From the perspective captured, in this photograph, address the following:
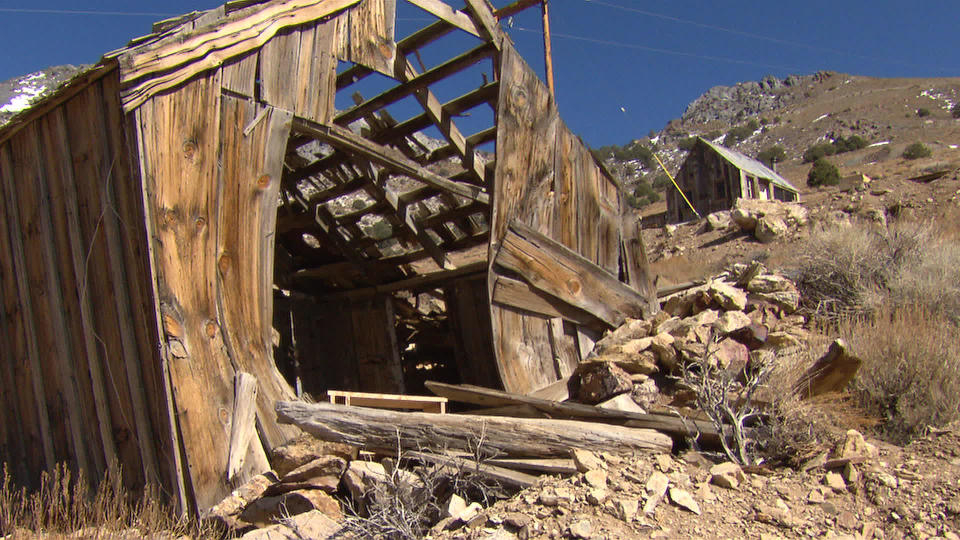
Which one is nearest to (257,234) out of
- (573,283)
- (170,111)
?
(170,111)

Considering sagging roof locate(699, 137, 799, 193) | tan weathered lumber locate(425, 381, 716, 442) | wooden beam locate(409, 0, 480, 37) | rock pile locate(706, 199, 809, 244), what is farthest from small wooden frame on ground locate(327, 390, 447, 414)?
sagging roof locate(699, 137, 799, 193)

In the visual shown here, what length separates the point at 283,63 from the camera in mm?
4953

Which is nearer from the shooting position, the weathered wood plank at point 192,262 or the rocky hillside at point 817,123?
the weathered wood plank at point 192,262

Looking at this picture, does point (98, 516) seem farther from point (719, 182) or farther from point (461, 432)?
point (719, 182)

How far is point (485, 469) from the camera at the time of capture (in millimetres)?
4137

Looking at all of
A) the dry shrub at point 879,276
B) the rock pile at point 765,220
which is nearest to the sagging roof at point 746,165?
the rock pile at point 765,220

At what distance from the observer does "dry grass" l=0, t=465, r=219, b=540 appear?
4078mm

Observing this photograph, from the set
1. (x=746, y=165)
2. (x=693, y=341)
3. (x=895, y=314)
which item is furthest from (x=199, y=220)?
(x=746, y=165)

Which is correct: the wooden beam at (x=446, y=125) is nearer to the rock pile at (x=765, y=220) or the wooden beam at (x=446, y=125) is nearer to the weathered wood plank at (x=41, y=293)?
the weathered wood plank at (x=41, y=293)

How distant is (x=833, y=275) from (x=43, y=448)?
765 centimetres

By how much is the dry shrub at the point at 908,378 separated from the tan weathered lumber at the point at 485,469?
8.23 ft

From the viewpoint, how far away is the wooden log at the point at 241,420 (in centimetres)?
438

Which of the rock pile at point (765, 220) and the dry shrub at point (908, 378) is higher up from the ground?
the rock pile at point (765, 220)

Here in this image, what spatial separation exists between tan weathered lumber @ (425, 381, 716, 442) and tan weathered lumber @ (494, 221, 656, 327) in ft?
4.94
